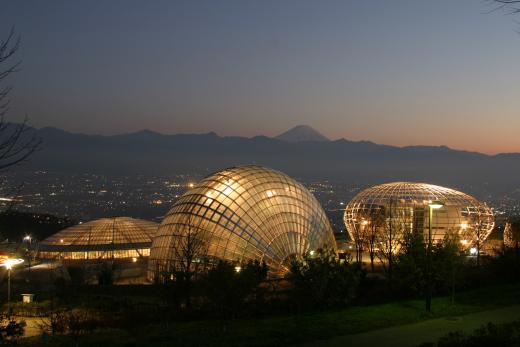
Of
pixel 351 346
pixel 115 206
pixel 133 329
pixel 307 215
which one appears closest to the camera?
pixel 351 346

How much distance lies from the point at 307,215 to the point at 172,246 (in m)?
9.49

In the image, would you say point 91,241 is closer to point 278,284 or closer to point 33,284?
point 33,284

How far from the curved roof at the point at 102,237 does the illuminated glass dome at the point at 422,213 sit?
20707mm

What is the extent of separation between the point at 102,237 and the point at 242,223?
20.7 metres

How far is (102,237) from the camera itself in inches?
2003

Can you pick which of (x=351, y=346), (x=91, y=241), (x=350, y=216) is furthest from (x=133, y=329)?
(x=350, y=216)

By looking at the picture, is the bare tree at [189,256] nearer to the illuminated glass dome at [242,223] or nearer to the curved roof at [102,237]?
the illuminated glass dome at [242,223]

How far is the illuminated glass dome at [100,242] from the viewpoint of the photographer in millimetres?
48750

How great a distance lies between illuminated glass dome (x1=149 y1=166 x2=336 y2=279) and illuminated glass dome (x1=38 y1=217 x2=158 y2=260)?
44.5ft

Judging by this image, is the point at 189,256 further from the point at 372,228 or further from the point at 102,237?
the point at 102,237

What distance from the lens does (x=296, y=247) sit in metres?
35.7

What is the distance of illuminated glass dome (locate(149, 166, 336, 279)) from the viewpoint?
34.4 meters

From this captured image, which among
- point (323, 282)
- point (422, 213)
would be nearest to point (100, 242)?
point (422, 213)

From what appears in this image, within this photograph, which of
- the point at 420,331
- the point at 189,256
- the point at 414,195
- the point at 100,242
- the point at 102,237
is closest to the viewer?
the point at 420,331
